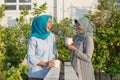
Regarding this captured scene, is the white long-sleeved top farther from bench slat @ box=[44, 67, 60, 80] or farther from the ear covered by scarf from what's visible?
bench slat @ box=[44, 67, 60, 80]

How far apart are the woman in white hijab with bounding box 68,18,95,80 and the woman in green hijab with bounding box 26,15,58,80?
453 mm

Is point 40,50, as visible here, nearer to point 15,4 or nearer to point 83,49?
point 83,49

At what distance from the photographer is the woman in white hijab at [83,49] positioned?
487 centimetres

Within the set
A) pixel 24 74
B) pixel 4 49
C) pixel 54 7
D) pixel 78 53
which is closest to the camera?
pixel 78 53

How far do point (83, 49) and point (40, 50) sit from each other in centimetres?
83

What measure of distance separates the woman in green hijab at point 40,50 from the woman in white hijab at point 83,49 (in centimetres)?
45

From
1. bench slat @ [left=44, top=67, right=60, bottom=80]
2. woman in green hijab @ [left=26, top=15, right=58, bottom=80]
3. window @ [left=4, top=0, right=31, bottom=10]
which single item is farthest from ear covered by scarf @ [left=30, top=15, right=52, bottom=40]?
window @ [left=4, top=0, right=31, bottom=10]

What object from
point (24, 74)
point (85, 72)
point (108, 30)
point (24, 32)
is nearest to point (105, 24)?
point (108, 30)

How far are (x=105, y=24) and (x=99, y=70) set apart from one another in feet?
3.01

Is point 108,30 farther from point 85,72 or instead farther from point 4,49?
point 85,72

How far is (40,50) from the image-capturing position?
14.1 ft

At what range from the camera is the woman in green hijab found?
4.25 meters

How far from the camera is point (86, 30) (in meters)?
4.95

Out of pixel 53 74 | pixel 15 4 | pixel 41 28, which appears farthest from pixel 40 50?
pixel 15 4
